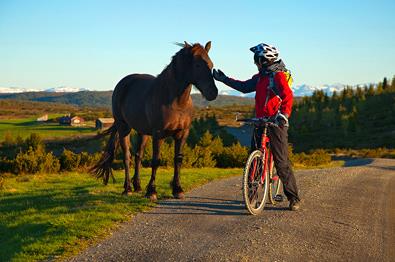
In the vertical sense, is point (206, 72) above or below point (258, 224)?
above

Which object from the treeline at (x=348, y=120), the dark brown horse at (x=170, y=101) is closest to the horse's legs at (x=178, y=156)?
the dark brown horse at (x=170, y=101)

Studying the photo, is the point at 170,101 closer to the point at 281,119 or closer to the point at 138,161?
the point at 138,161

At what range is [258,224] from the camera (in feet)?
22.4

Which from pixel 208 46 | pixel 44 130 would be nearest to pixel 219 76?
pixel 208 46

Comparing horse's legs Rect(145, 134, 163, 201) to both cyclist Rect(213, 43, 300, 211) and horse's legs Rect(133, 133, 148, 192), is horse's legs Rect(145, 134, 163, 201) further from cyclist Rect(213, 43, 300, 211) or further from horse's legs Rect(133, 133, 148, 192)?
cyclist Rect(213, 43, 300, 211)

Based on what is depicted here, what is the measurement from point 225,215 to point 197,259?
2298 mm

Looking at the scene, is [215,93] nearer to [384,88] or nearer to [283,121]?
[283,121]

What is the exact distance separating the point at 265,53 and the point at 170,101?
7.06 feet

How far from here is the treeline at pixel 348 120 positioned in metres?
66.1

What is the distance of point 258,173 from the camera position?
7.60 meters

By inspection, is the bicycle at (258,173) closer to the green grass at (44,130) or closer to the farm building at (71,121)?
the green grass at (44,130)

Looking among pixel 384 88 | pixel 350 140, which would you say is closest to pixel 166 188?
pixel 350 140

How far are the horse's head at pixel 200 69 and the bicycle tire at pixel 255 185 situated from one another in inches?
52.8

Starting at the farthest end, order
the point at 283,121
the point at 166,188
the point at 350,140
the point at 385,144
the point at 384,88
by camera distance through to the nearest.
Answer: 1. the point at 384,88
2. the point at 350,140
3. the point at 385,144
4. the point at 166,188
5. the point at 283,121
